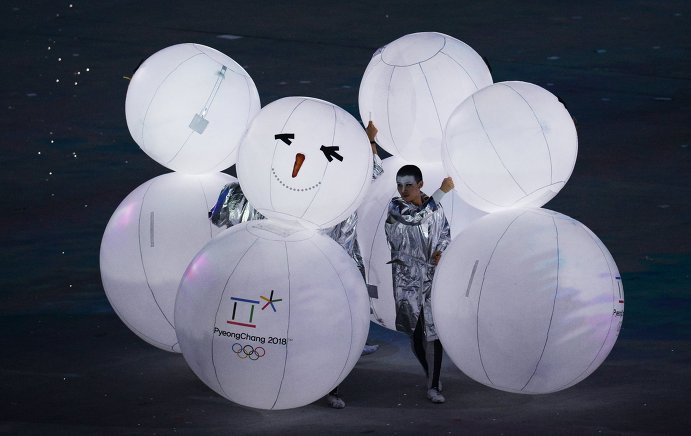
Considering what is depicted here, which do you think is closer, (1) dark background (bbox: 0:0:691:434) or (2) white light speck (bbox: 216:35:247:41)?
(1) dark background (bbox: 0:0:691:434)

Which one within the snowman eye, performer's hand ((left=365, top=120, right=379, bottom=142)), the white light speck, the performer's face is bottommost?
the white light speck

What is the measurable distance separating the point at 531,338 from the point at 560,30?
37.0ft

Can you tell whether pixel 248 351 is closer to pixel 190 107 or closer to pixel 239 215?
pixel 239 215

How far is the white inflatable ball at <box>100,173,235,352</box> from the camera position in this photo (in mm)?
8234

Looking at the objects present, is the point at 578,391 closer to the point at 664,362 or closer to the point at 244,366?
the point at 664,362

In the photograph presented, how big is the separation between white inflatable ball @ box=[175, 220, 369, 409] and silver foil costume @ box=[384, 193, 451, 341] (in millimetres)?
586

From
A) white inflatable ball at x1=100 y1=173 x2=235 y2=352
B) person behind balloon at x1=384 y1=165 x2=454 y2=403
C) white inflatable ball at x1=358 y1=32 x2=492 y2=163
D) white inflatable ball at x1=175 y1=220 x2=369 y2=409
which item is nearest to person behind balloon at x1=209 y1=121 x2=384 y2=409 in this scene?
white inflatable ball at x1=100 y1=173 x2=235 y2=352

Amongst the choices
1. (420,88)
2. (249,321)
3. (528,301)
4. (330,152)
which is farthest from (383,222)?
(249,321)

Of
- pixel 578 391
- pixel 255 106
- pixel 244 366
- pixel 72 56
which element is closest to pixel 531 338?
pixel 578 391

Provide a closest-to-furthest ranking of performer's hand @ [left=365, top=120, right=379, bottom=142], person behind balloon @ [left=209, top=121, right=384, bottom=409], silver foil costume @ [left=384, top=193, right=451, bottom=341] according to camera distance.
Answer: silver foil costume @ [left=384, top=193, right=451, bottom=341], person behind balloon @ [left=209, top=121, right=384, bottom=409], performer's hand @ [left=365, top=120, right=379, bottom=142]

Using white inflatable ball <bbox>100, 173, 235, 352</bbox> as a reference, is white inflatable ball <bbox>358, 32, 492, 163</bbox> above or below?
above

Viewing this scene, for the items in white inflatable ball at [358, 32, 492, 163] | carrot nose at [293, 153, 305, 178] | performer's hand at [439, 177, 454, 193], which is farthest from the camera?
white inflatable ball at [358, 32, 492, 163]

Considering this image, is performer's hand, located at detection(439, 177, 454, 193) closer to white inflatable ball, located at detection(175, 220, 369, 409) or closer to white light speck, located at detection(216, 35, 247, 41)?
white inflatable ball, located at detection(175, 220, 369, 409)

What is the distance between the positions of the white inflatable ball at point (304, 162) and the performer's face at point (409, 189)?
1.36 feet
